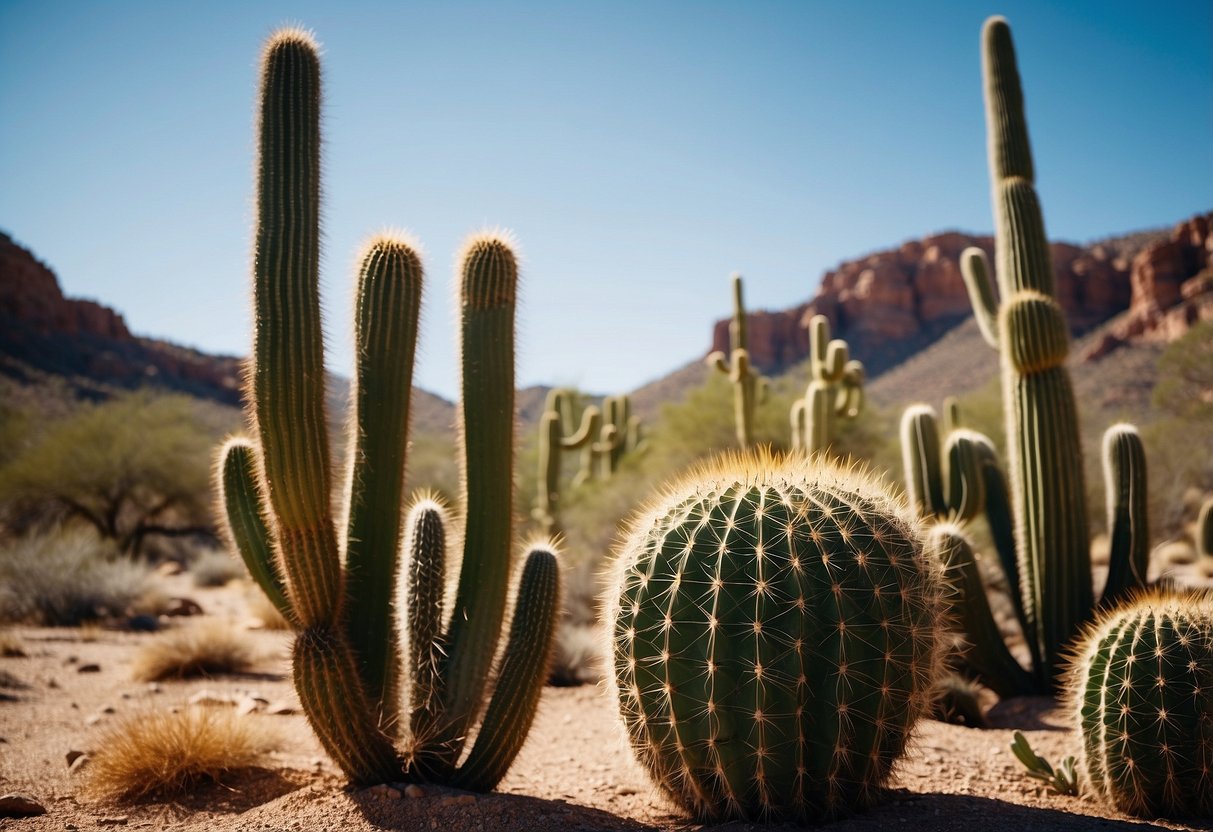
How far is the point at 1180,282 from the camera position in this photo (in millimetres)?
57781

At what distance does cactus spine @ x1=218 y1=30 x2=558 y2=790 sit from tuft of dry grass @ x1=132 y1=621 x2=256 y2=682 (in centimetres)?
521

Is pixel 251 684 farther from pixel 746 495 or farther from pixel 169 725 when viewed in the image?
pixel 746 495

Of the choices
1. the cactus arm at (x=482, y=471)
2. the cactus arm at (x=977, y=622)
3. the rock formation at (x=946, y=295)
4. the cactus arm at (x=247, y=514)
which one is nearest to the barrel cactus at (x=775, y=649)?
the cactus arm at (x=482, y=471)

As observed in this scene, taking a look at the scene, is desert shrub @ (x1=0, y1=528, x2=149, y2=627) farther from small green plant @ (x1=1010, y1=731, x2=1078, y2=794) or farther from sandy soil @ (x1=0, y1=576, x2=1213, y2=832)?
small green plant @ (x1=1010, y1=731, x2=1078, y2=794)

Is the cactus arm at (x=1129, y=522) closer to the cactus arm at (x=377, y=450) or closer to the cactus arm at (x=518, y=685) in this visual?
the cactus arm at (x=518, y=685)

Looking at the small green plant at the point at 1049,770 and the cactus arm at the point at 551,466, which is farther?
the cactus arm at the point at 551,466

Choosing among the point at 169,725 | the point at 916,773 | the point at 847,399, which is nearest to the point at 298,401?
the point at 169,725

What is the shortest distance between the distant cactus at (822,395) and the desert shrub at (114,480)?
16.8 m

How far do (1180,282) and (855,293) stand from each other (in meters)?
30.3

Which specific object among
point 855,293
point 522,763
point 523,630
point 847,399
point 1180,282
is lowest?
point 522,763

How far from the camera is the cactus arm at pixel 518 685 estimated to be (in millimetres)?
4703

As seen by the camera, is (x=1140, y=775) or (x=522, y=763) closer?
(x=1140, y=775)

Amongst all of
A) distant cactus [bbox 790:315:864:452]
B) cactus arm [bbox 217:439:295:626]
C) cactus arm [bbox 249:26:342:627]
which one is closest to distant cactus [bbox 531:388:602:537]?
distant cactus [bbox 790:315:864:452]

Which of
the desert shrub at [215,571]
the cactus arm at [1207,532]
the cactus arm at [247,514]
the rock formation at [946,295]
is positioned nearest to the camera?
the cactus arm at [247,514]
